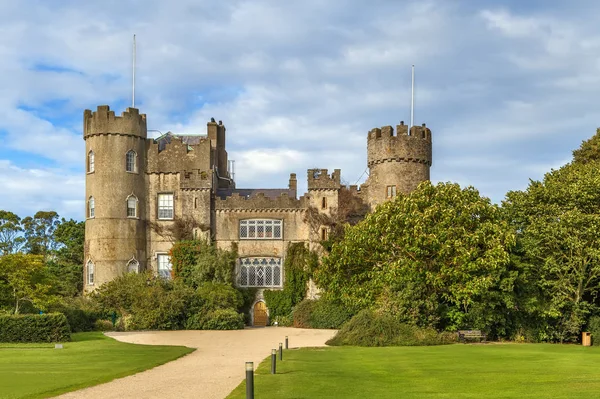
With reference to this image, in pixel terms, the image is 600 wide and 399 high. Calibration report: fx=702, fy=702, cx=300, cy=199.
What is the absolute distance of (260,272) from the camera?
48938 mm

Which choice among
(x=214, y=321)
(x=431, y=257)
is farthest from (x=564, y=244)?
(x=214, y=321)

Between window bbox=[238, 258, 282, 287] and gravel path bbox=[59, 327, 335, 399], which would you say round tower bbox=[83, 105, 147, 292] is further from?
gravel path bbox=[59, 327, 335, 399]

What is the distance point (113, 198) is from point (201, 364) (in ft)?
90.4

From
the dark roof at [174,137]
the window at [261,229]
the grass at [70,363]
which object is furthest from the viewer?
the dark roof at [174,137]

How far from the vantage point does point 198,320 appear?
136ft

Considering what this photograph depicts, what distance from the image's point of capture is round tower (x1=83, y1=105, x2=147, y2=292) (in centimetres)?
4791

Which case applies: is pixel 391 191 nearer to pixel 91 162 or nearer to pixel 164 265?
pixel 164 265

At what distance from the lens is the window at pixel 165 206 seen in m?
49.6

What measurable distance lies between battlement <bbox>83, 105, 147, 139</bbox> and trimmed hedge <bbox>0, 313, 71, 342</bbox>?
1946 centimetres

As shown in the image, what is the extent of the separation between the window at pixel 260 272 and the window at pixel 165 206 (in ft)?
20.1

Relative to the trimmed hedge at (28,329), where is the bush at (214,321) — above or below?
below

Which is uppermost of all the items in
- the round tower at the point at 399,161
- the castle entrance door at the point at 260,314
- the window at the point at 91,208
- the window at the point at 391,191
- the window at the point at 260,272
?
the round tower at the point at 399,161

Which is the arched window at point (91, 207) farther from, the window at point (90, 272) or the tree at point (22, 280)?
the tree at point (22, 280)

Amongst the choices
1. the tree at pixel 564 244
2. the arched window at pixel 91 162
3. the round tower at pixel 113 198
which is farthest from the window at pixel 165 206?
the tree at pixel 564 244
